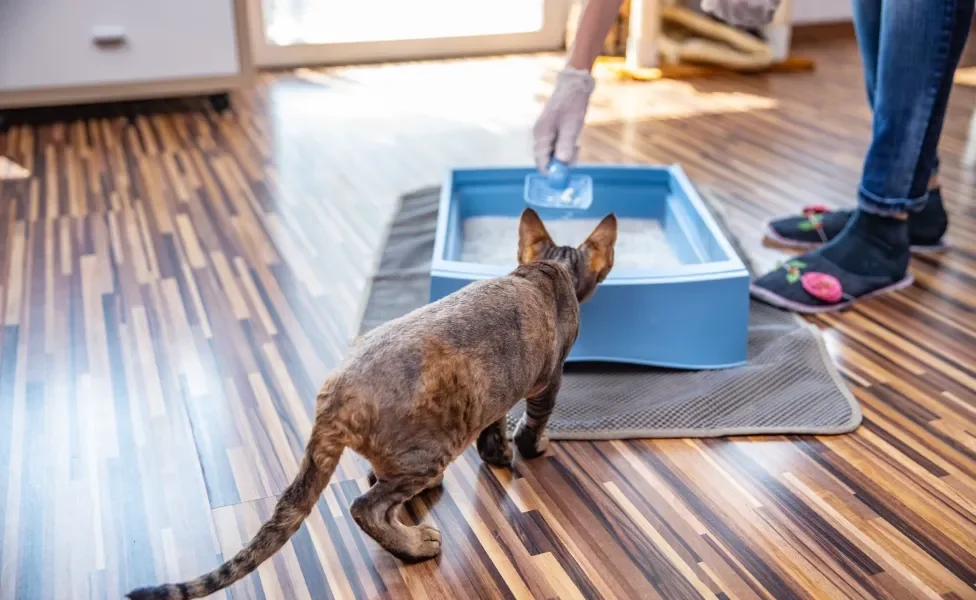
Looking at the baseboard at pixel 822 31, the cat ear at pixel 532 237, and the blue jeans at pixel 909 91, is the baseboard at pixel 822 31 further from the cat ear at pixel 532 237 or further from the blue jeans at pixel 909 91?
the cat ear at pixel 532 237

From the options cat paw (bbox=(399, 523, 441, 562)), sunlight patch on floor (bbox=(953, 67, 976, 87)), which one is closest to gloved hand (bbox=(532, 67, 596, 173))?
cat paw (bbox=(399, 523, 441, 562))

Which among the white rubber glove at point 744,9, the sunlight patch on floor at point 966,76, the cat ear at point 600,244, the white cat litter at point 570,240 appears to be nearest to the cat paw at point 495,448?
the cat ear at point 600,244

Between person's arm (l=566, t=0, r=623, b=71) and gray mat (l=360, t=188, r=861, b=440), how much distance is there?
0.59m

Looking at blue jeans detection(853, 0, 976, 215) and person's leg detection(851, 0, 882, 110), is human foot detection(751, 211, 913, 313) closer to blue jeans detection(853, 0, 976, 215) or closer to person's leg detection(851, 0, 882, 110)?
blue jeans detection(853, 0, 976, 215)

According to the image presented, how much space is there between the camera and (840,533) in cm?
137

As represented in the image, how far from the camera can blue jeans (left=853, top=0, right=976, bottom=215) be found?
186 cm

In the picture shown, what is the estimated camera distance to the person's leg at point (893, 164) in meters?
1.87

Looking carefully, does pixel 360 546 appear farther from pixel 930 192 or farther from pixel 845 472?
pixel 930 192

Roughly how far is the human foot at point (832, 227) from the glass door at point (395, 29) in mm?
2021

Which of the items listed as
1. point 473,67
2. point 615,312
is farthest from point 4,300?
point 473,67

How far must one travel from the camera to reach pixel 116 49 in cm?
305

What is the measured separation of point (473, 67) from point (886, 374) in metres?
2.57

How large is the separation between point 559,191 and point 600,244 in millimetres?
584

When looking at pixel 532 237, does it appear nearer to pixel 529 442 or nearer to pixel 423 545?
pixel 529 442
